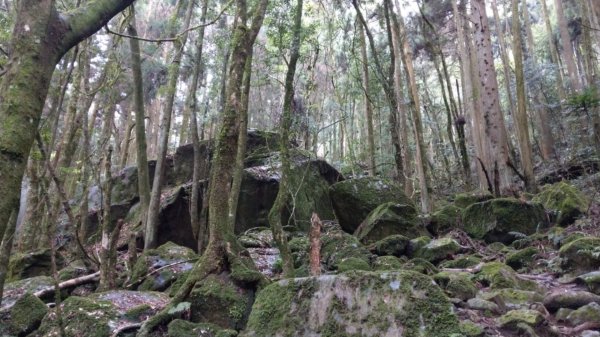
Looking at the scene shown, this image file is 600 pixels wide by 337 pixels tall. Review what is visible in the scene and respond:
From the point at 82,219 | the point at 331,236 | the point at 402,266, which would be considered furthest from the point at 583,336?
the point at 82,219


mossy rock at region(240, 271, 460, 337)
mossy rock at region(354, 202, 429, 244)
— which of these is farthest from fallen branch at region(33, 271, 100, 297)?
mossy rock at region(354, 202, 429, 244)

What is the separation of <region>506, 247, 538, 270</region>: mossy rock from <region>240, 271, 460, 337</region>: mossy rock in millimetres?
3752

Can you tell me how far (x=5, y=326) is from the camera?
5070 mm

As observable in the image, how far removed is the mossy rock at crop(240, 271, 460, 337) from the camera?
310cm

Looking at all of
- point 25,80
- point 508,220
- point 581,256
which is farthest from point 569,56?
point 25,80

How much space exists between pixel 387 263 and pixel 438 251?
3.73ft

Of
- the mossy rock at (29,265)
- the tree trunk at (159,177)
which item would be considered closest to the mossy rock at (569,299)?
the tree trunk at (159,177)

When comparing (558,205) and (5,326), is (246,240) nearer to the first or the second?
(5,326)

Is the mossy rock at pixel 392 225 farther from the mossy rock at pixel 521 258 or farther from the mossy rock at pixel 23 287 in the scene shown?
the mossy rock at pixel 23 287

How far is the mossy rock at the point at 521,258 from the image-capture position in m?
6.37

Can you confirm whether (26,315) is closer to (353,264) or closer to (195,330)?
(195,330)

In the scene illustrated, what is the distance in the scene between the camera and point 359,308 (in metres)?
3.29

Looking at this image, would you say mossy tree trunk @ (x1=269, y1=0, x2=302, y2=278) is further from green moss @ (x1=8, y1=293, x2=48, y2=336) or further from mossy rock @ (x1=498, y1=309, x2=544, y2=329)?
green moss @ (x1=8, y1=293, x2=48, y2=336)

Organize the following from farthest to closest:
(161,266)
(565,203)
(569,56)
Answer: (569,56) → (565,203) → (161,266)
